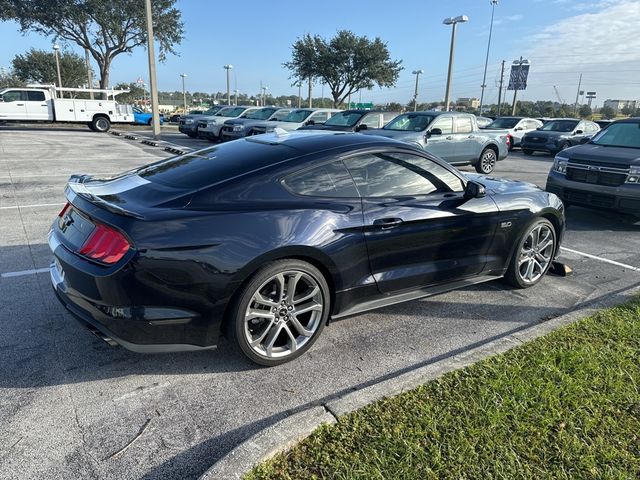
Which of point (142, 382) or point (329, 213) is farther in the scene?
point (329, 213)

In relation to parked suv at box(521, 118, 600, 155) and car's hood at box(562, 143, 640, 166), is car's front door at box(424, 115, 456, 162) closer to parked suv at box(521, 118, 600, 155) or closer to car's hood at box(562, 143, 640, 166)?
car's hood at box(562, 143, 640, 166)

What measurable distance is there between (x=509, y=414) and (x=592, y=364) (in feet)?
3.13

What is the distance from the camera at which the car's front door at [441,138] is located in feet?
38.8

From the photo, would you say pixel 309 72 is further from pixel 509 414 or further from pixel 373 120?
pixel 509 414

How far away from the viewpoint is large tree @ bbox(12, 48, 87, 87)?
168 feet

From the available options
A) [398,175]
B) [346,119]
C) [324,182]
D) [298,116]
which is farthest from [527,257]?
[298,116]

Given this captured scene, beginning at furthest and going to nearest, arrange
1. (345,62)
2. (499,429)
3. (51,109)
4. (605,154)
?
(345,62) → (51,109) → (605,154) → (499,429)

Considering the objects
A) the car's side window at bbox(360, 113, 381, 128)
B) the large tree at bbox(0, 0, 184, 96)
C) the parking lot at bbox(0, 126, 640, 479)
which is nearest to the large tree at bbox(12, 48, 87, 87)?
the large tree at bbox(0, 0, 184, 96)

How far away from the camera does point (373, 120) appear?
14680 millimetres

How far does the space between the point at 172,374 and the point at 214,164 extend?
1.51 metres

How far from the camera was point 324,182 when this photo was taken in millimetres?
3346

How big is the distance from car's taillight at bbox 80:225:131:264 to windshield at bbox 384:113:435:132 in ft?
33.9

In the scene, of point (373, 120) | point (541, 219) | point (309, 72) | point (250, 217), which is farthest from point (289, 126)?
point (309, 72)

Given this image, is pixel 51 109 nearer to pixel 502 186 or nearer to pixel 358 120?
pixel 358 120
